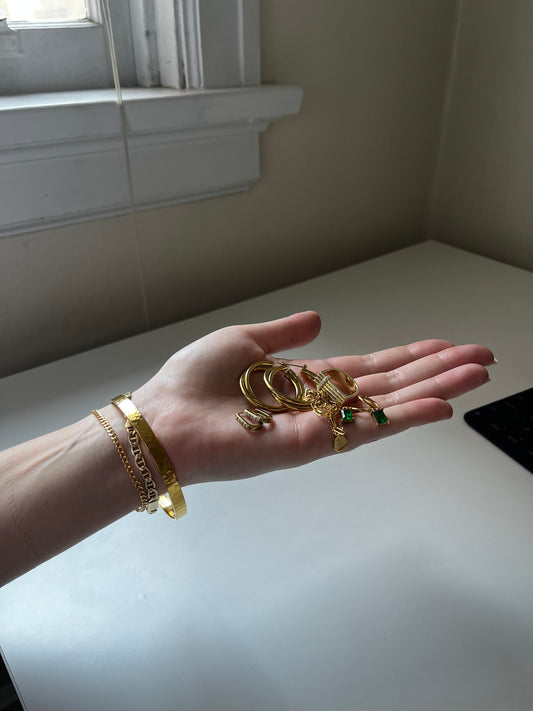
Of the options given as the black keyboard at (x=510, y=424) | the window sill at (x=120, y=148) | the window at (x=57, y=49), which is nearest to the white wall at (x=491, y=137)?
the window sill at (x=120, y=148)

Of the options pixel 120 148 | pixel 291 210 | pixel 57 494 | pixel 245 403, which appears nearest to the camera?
pixel 57 494

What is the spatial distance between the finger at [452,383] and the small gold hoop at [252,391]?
0.12m

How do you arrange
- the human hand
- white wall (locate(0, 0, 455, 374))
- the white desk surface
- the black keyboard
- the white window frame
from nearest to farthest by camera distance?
the white desk surface, the human hand, the black keyboard, the white window frame, white wall (locate(0, 0, 455, 374))

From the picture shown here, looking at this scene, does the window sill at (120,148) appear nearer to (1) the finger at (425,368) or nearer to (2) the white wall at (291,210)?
(2) the white wall at (291,210)

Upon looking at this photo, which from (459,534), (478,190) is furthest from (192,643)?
(478,190)

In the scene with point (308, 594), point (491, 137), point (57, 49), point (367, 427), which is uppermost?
point (57, 49)

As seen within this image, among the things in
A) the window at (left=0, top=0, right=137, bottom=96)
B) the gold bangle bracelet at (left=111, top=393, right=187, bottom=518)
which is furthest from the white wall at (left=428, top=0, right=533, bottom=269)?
the gold bangle bracelet at (left=111, top=393, right=187, bottom=518)

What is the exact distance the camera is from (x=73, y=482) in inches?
20.5

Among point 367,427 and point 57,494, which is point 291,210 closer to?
point 367,427

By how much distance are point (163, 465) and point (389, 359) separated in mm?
295

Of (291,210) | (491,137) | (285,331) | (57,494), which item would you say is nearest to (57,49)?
(291,210)

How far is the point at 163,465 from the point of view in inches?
21.1

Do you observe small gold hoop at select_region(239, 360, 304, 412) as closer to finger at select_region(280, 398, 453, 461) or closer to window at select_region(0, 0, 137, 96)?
finger at select_region(280, 398, 453, 461)

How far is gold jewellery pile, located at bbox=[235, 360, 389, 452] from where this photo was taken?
22.6 inches
